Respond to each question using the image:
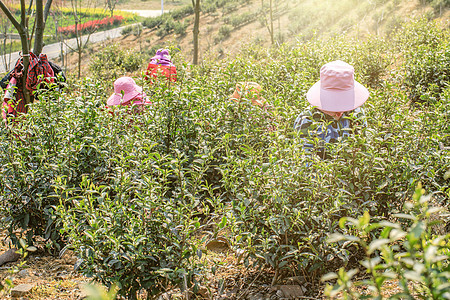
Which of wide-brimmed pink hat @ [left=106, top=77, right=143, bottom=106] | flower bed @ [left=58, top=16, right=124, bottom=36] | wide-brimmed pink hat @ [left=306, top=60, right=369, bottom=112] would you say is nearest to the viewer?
wide-brimmed pink hat @ [left=306, top=60, right=369, bottom=112]

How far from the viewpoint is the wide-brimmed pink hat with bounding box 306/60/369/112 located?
9.54 ft

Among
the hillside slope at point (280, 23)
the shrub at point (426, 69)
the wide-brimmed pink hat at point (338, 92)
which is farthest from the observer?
the hillside slope at point (280, 23)

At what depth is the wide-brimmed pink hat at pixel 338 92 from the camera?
2908mm

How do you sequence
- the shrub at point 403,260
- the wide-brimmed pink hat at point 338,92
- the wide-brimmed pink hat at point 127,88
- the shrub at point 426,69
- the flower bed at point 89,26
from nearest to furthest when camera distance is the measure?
the shrub at point 403,260 < the wide-brimmed pink hat at point 338,92 < the wide-brimmed pink hat at point 127,88 < the shrub at point 426,69 < the flower bed at point 89,26

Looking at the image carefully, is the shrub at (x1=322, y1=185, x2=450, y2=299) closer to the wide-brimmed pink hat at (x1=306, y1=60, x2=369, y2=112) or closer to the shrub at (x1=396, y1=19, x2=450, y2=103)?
the wide-brimmed pink hat at (x1=306, y1=60, x2=369, y2=112)

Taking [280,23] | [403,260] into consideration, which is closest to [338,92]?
[403,260]

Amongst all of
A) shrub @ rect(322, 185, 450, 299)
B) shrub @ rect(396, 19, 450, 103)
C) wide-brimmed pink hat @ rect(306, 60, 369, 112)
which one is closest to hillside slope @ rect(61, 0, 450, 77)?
shrub @ rect(396, 19, 450, 103)

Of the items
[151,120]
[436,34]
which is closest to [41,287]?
[151,120]

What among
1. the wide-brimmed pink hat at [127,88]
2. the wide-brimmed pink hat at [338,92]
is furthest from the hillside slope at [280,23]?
the wide-brimmed pink hat at [338,92]

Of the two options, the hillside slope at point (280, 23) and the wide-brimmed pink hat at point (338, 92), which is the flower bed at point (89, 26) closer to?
the hillside slope at point (280, 23)

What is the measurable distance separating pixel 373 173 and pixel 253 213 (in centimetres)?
82

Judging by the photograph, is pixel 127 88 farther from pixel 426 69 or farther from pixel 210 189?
pixel 426 69

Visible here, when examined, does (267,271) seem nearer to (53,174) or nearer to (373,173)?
(373,173)

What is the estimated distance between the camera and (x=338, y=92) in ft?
9.66
